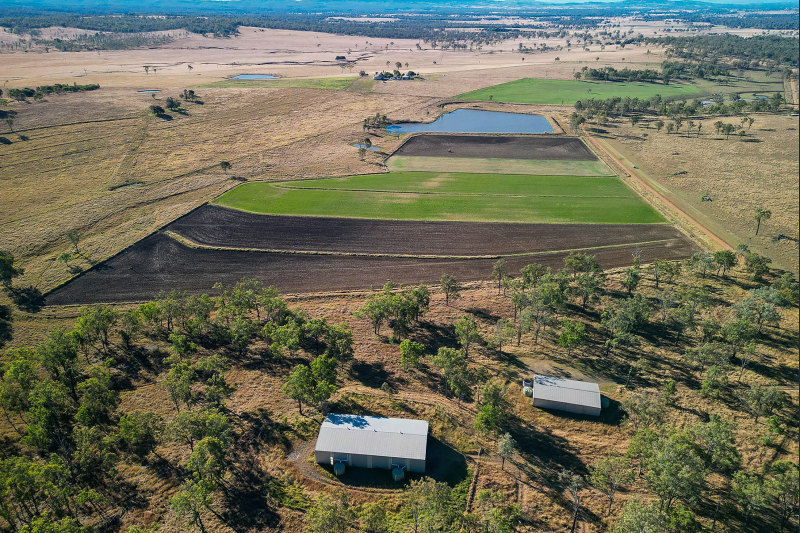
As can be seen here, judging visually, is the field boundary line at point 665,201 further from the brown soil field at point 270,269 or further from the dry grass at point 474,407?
the dry grass at point 474,407

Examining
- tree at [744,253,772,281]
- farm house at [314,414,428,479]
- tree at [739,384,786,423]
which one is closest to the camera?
farm house at [314,414,428,479]

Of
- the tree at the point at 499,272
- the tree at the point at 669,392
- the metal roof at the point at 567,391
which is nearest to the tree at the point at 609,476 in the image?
the metal roof at the point at 567,391

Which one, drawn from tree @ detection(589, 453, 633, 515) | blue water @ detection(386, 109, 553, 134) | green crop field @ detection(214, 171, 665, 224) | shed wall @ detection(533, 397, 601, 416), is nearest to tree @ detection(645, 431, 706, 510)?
tree @ detection(589, 453, 633, 515)

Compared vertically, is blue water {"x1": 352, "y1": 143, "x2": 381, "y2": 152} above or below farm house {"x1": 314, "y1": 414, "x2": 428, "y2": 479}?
above

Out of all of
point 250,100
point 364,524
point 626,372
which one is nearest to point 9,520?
point 364,524

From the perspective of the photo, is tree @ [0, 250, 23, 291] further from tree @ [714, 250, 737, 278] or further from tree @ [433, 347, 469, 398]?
tree @ [714, 250, 737, 278]

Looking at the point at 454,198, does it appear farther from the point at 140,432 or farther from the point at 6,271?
the point at 6,271

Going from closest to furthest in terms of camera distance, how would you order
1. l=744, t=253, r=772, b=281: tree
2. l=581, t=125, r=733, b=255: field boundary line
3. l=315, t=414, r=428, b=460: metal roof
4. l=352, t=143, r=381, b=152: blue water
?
l=315, t=414, r=428, b=460: metal roof, l=744, t=253, r=772, b=281: tree, l=581, t=125, r=733, b=255: field boundary line, l=352, t=143, r=381, b=152: blue water
